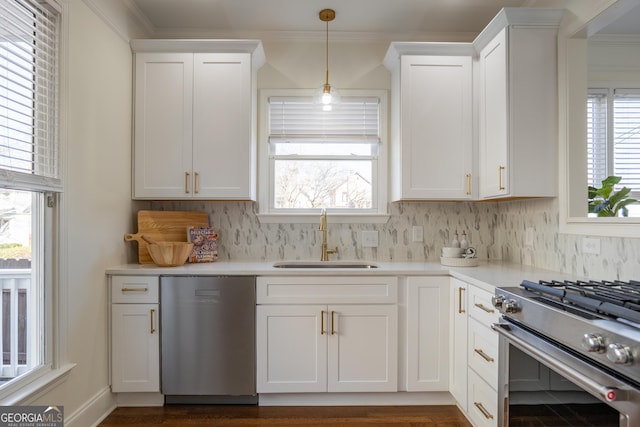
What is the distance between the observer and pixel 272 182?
2.89 metres

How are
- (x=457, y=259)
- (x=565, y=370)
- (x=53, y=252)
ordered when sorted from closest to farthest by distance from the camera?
(x=565, y=370), (x=53, y=252), (x=457, y=259)

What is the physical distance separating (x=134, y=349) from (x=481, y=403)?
6.64ft

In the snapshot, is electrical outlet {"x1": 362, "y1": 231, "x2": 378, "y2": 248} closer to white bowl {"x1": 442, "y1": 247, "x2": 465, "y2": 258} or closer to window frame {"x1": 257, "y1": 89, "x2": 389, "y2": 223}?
window frame {"x1": 257, "y1": 89, "x2": 389, "y2": 223}

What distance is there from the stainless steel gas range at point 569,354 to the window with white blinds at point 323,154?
60.1 inches

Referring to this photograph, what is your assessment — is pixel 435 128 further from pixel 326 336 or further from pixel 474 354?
pixel 326 336

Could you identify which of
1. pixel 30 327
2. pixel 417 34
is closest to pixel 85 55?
pixel 30 327

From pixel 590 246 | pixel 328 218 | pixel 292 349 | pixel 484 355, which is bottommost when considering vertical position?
pixel 292 349

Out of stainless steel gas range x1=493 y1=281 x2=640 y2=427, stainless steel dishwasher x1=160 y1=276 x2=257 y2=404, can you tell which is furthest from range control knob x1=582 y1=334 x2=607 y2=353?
stainless steel dishwasher x1=160 y1=276 x2=257 y2=404

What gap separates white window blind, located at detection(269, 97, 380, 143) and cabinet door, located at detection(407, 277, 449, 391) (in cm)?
127

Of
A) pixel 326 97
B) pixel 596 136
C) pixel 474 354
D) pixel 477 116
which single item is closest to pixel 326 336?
pixel 474 354

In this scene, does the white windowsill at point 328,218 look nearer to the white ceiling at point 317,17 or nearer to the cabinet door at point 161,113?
the cabinet door at point 161,113

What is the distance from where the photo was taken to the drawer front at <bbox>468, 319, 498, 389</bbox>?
1.69 metres

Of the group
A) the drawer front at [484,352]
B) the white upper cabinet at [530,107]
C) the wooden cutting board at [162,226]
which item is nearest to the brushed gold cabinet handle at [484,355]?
the drawer front at [484,352]

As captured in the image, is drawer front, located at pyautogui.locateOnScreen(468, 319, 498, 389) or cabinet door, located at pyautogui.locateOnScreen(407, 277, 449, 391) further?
cabinet door, located at pyautogui.locateOnScreen(407, 277, 449, 391)
